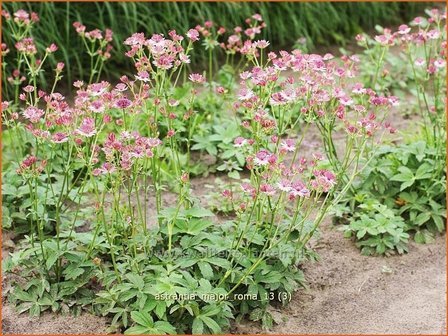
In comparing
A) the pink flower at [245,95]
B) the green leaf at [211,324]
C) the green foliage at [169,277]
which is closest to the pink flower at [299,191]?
the green foliage at [169,277]

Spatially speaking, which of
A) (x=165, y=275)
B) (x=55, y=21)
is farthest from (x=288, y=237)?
(x=55, y=21)

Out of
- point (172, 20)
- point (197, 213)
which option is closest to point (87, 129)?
point (197, 213)

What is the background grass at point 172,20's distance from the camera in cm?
468

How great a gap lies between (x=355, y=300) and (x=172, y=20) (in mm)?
2562

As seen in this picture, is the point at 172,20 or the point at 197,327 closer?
the point at 197,327

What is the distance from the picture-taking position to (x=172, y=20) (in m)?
4.91

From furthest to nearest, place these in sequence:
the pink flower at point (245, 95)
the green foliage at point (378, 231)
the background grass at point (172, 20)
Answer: the background grass at point (172, 20) → the green foliage at point (378, 231) → the pink flower at point (245, 95)

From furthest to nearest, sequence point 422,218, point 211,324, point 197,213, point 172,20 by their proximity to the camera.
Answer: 1. point 172,20
2. point 422,218
3. point 197,213
4. point 211,324

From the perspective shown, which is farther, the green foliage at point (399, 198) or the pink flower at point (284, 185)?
the green foliage at point (399, 198)

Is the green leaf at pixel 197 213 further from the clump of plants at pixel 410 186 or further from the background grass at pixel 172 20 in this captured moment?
the background grass at pixel 172 20

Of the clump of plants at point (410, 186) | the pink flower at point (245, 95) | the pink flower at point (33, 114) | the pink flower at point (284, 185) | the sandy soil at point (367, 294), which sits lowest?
the sandy soil at point (367, 294)

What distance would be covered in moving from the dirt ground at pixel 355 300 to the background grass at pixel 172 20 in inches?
83.4

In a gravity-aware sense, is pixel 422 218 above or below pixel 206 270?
below

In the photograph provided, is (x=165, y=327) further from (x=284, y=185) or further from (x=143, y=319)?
(x=284, y=185)
